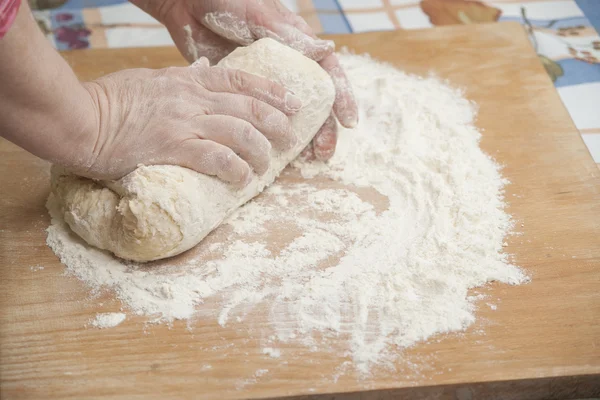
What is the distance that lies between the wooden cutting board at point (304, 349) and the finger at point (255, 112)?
0.50 meters

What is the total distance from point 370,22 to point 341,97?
987 millimetres

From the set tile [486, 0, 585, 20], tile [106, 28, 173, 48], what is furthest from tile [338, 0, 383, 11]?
tile [106, 28, 173, 48]

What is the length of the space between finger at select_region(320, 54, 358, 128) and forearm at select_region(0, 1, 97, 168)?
686mm

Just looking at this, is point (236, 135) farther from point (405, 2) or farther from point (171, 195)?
point (405, 2)

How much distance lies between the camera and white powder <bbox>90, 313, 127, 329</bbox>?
1.44m

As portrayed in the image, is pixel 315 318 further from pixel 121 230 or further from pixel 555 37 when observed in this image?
pixel 555 37

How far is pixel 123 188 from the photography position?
1.51 m

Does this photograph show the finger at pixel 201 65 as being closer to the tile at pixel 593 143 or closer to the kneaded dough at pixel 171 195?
the kneaded dough at pixel 171 195

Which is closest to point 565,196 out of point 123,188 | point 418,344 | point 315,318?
point 418,344

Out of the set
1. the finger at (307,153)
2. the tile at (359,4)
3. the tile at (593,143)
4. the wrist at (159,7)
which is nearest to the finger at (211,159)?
the finger at (307,153)

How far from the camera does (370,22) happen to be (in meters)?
2.74

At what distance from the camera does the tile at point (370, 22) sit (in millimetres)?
2705

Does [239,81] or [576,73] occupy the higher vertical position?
[239,81]

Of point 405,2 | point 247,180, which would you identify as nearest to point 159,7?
point 247,180
